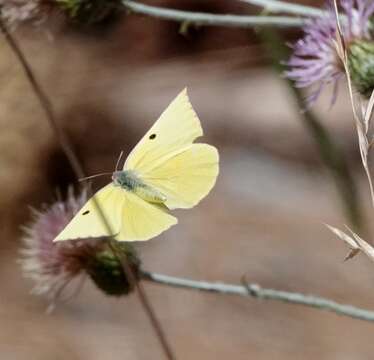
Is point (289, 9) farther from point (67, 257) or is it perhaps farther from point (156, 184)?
point (156, 184)

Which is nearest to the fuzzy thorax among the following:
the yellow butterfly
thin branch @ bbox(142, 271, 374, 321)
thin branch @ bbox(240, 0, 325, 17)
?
the yellow butterfly

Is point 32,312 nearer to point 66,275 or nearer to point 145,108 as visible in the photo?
point 145,108

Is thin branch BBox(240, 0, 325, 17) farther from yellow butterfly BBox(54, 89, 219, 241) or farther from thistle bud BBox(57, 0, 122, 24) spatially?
yellow butterfly BBox(54, 89, 219, 241)

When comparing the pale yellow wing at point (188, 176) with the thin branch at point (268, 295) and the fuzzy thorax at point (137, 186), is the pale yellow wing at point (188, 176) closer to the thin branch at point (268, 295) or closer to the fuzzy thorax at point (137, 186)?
the fuzzy thorax at point (137, 186)

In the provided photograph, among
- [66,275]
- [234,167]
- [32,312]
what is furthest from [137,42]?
[66,275]

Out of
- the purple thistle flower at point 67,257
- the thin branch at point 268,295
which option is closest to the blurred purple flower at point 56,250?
the purple thistle flower at point 67,257
